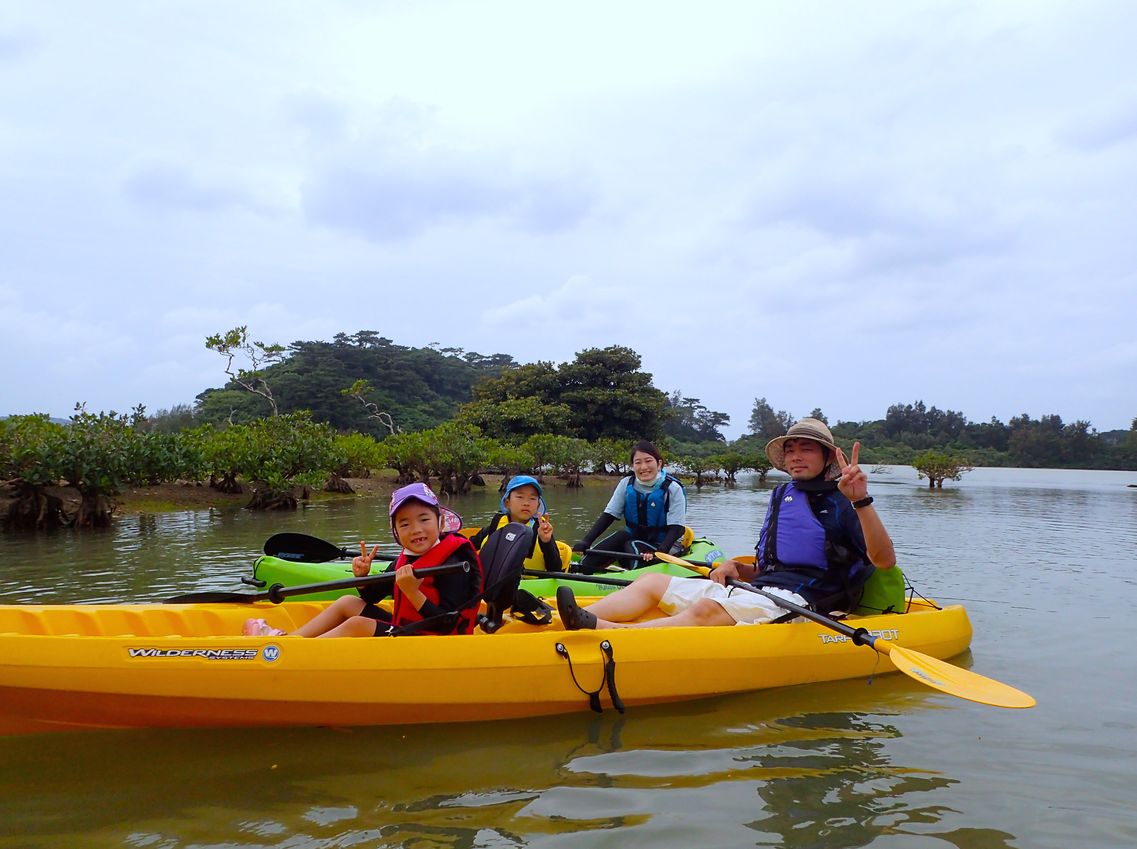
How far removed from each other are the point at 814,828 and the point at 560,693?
1.33 metres

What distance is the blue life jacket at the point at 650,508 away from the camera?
664 cm

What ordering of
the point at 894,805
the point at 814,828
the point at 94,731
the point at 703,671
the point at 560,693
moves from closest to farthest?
the point at 814,828, the point at 894,805, the point at 94,731, the point at 560,693, the point at 703,671

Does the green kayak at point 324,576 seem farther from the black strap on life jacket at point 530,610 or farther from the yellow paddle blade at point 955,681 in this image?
the yellow paddle blade at point 955,681

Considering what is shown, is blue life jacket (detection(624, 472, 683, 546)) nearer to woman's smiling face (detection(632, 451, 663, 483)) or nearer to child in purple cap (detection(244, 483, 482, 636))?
woman's smiling face (detection(632, 451, 663, 483))

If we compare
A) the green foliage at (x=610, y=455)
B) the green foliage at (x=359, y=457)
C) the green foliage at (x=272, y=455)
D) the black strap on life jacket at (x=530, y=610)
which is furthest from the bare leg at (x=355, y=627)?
the green foliage at (x=610, y=455)

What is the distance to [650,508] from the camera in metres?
6.66

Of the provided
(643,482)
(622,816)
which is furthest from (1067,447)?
(622,816)

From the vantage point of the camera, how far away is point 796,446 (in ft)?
13.8

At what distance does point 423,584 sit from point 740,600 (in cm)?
173

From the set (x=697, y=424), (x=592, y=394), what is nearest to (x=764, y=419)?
(x=697, y=424)

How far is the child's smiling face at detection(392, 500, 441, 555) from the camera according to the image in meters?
3.63

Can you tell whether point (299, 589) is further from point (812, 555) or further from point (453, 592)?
point (812, 555)

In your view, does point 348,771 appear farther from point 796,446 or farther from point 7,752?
point 796,446

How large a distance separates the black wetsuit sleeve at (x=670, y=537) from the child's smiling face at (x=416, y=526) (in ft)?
10.3
